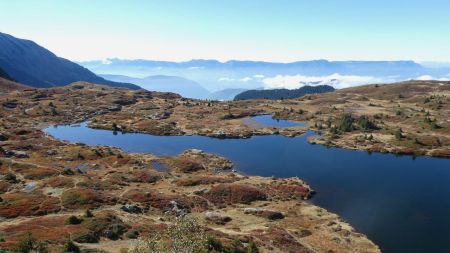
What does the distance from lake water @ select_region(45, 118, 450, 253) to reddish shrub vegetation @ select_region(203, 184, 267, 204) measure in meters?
13.7

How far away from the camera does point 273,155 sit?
14275 centimetres

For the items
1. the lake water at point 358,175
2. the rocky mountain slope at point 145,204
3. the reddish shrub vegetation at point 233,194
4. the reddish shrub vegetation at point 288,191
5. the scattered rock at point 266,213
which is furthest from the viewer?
the reddish shrub vegetation at point 288,191

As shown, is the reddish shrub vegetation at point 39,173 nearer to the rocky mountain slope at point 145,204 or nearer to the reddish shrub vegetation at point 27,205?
the rocky mountain slope at point 145,204

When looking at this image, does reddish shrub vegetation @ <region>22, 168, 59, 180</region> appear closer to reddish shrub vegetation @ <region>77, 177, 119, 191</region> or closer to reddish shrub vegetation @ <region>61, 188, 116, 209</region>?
reddish shrub vegetation @ <region>77, 177, 119, 191</region>

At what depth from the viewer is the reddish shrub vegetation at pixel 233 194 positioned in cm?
9362

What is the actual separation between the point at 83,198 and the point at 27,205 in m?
10.5

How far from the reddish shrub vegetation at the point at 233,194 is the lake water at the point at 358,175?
45.0 feet

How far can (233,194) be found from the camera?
315 feet

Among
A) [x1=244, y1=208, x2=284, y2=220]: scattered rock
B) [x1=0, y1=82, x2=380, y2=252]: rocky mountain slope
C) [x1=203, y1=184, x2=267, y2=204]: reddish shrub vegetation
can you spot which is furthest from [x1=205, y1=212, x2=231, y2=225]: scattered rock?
[x1=203, y1=184, x2=267, y2=204]: reddish shrub vegetation

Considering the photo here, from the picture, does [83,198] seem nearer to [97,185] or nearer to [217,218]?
[97,185]

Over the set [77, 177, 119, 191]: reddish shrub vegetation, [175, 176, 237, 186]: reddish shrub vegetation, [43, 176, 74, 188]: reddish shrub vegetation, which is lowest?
[175, 176, 237, 186]: reddish shrub vegetation

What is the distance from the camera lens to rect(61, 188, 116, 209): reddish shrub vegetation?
82938mm

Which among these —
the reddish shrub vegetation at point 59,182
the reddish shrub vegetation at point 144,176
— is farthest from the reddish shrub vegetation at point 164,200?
the reddish shrub vegetation at point 59,182

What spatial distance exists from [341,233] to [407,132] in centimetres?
10917
